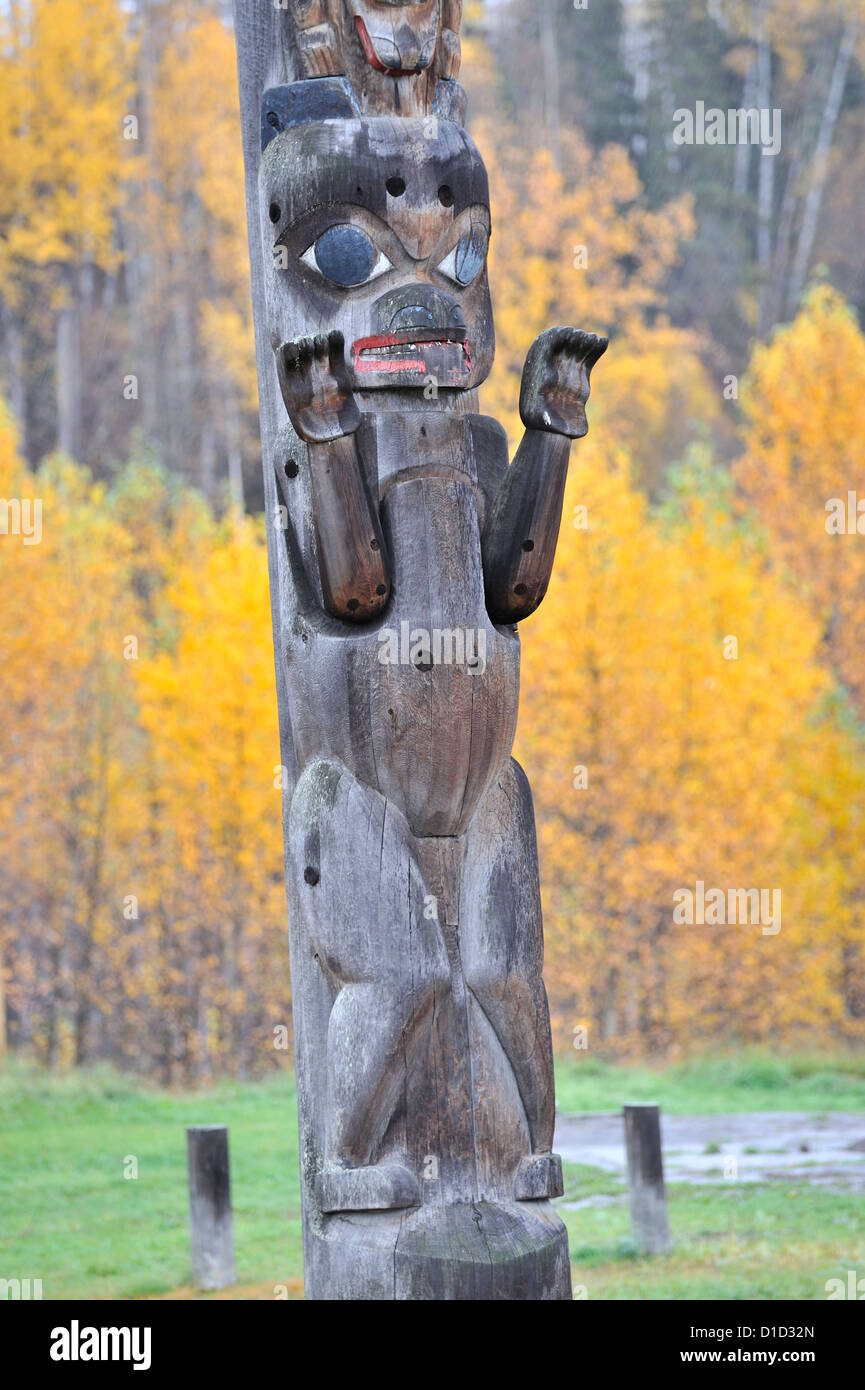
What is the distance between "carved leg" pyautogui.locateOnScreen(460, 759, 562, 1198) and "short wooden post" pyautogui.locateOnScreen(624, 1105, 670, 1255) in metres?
3.95

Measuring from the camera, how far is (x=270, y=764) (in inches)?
653

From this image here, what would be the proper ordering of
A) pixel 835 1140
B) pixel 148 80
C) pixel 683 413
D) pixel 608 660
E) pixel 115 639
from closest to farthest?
pixel 835 1140, pixel 608 660, pixel 115 639, pixel 148 80, pixel 683 413

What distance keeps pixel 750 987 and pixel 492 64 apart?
18.9 metres

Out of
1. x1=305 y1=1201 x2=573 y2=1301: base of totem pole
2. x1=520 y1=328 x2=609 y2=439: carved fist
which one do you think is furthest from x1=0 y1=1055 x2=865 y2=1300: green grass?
x1=520 y1=328 x2=609 y2=439: carved fist

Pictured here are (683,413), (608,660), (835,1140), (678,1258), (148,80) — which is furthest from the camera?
(683,413)

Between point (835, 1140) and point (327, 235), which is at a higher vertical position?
point (327, 235)

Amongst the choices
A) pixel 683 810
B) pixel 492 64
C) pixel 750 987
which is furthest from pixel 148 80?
pixel 750 987

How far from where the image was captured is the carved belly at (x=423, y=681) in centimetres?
375

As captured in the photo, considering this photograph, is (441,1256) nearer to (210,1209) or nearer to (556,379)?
(556,379)

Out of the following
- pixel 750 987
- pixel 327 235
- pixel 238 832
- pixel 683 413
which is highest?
pixel 683 413

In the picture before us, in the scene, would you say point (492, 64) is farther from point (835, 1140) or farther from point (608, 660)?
point (835, 1140)

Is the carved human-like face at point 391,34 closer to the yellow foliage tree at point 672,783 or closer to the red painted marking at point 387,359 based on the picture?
the red painted marking at point 387,359

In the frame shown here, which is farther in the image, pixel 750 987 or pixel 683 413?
pixel 683 413

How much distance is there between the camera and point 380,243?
3922mm
